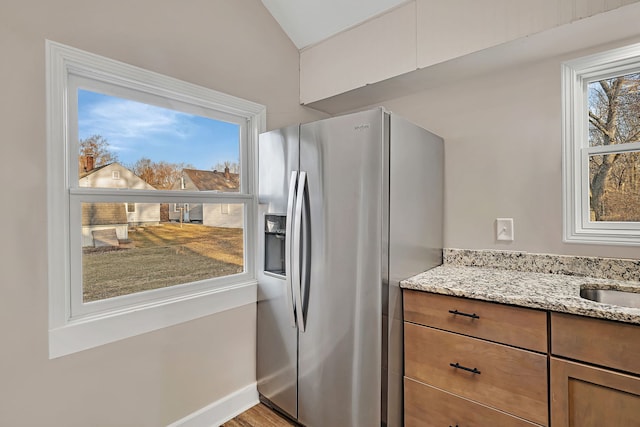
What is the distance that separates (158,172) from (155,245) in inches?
16.0

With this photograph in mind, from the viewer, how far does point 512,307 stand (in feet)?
4.41

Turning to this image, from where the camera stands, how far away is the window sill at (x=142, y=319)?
1.41 meters

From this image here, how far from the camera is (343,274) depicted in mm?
1618

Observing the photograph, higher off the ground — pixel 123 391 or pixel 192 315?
pixel 192 315

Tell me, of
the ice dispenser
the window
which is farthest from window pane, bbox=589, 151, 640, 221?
the ice dispenser

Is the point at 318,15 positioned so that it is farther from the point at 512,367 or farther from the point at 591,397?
the point at 591,397

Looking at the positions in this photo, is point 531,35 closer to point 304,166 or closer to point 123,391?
point 304,166

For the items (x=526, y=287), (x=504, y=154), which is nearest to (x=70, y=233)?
(x=526, y=287)

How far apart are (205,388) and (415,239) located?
Result: 1480mm

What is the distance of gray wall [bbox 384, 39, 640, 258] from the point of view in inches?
70.8

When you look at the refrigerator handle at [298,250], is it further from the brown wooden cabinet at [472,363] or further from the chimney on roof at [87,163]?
the chimney on roof at [87,163]

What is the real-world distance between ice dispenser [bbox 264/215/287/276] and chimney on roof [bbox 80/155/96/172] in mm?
938

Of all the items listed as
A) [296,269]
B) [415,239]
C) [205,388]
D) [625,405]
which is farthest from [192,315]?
[625,405]

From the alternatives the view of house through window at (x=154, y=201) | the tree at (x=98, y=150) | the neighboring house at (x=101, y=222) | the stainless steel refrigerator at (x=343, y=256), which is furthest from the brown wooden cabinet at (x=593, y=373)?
the tree at (x=98, y=150)
